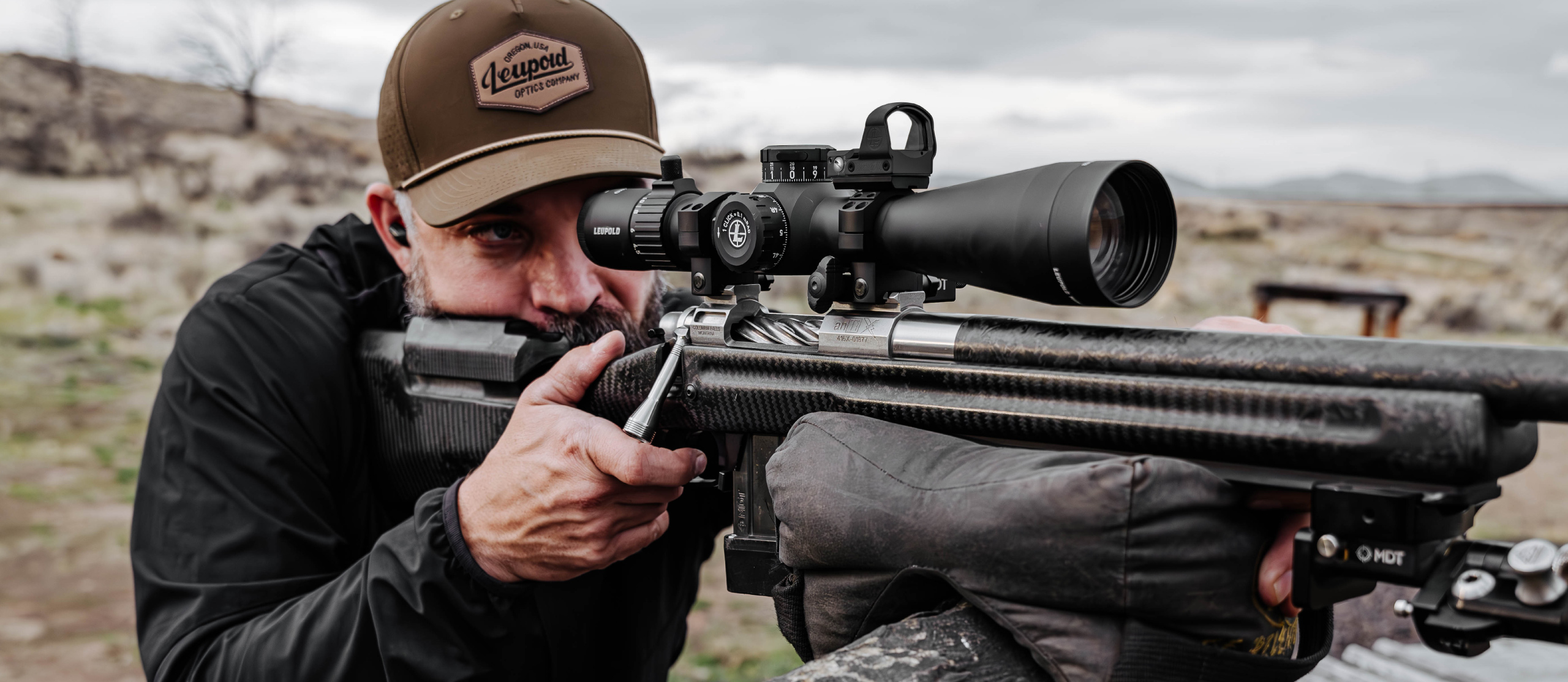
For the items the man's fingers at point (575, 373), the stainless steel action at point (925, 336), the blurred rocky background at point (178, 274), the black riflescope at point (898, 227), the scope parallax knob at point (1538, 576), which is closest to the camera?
the scope parallax knob at point (1538, 576)

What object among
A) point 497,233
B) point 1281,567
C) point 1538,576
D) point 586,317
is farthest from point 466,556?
point 1538,576

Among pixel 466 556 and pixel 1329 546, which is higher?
Result: pixel 1329 546

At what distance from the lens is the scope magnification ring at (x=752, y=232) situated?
2051 millimetres

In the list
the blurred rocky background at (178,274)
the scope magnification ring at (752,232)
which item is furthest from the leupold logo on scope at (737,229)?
the blurred rocky background at (178,274)

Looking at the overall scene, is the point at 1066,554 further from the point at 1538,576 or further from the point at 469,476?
the point at 469,476

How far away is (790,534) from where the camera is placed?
1.73m

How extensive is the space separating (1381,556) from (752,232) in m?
1.20

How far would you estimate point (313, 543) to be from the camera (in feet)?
8.10

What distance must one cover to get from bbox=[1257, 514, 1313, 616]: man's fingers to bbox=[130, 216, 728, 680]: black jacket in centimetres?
151

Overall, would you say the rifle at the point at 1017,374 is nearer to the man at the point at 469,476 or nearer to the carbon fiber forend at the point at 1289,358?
the carbon fiber forend at the point at 1289,358

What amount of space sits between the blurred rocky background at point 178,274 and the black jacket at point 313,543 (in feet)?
8.72

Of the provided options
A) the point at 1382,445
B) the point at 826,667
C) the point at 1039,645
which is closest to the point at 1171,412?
the point at 1382,445

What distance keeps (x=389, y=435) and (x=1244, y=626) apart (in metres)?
2.19

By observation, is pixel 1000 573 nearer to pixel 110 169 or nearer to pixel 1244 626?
pixel 1244 626
